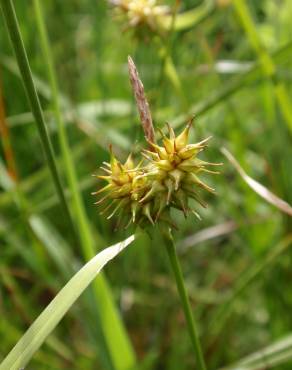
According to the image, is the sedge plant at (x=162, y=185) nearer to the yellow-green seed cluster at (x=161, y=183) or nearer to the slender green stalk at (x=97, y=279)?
the yellow-green seed cluster at (x=161, y=183)

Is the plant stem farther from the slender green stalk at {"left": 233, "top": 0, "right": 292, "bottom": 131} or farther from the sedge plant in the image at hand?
the slender green stalk at {"left": 233, "top": 0, "right": 292, "bottom": 131}

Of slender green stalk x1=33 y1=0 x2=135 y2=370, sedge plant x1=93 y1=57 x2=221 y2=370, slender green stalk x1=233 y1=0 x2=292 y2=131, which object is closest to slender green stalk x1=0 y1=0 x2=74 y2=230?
sedge plant x1=93 y1=57 x2=221 y2=370

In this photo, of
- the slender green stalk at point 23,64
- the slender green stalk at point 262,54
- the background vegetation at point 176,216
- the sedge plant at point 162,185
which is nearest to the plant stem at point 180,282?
the sedge plant at point 162,185

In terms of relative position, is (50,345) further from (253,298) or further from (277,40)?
(277,40)

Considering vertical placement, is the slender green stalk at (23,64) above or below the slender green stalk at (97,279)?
above

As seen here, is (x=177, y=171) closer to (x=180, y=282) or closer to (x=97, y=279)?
(x=180, y=282)

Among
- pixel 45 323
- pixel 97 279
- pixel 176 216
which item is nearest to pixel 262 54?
pixel 97 279
